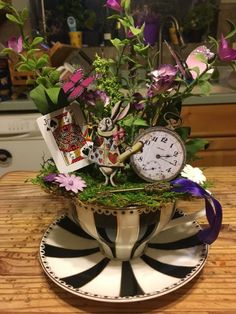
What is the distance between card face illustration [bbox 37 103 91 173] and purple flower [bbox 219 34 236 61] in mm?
270

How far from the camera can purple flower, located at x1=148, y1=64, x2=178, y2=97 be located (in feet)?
1.98

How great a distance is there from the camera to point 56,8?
2451mm

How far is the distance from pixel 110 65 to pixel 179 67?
145 mm

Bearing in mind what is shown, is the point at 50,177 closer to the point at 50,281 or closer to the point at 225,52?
the point at 50,281

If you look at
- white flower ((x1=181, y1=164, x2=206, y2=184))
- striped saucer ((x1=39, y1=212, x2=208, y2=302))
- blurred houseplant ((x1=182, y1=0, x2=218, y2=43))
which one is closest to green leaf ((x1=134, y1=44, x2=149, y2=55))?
white flower ((x1=181, y1=164, x2=206, y2=184))

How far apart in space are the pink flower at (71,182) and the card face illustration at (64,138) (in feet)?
0.13

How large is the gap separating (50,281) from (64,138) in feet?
0.87

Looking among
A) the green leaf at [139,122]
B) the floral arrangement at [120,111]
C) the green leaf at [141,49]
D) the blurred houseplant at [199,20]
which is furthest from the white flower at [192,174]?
the blurred houseplant at [199,20]

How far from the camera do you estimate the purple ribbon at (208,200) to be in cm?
63

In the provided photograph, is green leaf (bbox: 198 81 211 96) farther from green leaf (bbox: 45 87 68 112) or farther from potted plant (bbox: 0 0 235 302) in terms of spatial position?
green leaf (bbox: 45 87 68 112)

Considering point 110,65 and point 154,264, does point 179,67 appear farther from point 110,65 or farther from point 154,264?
point 154,264

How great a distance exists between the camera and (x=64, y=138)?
2.26 ft

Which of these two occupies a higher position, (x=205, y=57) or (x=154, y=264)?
(x=205, y=57)

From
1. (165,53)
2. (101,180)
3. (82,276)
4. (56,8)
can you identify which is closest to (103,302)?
(82,276)
